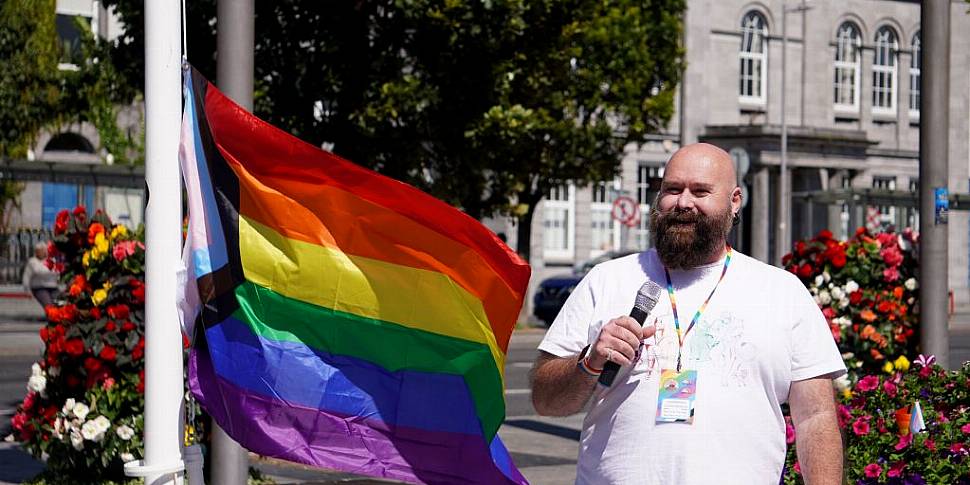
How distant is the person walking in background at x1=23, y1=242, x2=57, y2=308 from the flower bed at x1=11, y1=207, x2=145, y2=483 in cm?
1518

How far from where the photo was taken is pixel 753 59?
1941 inches

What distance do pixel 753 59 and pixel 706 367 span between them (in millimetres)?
46598

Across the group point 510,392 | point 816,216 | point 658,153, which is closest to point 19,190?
point 510,392

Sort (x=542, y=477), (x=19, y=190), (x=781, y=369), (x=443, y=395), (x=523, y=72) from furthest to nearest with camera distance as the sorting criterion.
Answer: (x=19, y=190)
(x=523, y=72)
(x=542, y=477)
(x=443, y=395)
(x=781, y=369)

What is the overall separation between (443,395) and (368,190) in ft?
2.36

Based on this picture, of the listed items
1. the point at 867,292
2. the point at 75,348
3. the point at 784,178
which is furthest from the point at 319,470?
the point at 784,178

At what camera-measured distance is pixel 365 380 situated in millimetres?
4797

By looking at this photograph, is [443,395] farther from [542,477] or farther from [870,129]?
[870,129]

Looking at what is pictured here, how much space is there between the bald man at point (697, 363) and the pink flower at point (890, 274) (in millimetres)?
6681

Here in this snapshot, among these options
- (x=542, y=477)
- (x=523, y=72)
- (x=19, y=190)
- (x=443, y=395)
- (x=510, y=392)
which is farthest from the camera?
(x=19, y=190)

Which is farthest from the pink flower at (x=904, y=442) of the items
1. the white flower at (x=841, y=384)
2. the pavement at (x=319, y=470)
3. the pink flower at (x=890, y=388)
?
the pavement at (x=319, y=470)

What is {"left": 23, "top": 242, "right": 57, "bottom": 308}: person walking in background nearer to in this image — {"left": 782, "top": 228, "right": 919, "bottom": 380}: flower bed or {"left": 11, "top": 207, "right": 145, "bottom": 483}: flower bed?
{"left": 11, "top": 207, "right": 145, "bottom": 483}: flower bed

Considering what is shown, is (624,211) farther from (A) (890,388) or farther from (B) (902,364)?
(A) (890,388)

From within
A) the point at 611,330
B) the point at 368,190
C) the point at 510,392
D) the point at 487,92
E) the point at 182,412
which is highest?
the point at 487,92
